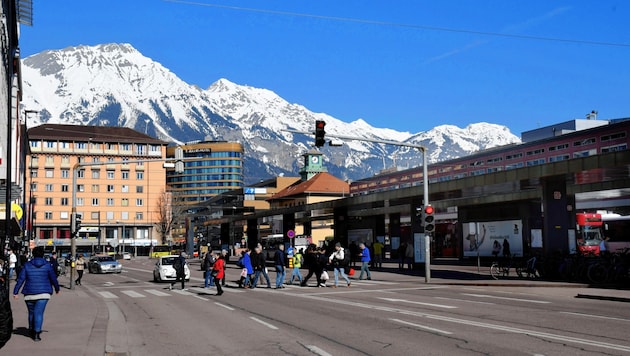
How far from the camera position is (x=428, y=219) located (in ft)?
98.7

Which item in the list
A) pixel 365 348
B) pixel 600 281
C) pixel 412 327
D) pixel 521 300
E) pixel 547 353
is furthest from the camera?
pixel 600 281

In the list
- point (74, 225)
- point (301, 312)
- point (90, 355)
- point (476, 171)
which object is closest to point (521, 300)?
point (301, 312)

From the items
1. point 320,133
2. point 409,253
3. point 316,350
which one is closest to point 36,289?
point 316,350

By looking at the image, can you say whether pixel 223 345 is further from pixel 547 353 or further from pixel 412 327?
pixel 547 353

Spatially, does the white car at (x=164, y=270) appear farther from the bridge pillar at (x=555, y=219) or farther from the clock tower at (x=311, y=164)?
the clock tower at (x=311, y=164)

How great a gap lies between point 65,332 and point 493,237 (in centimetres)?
3375

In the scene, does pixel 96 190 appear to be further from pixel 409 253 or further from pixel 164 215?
pixel 409 253

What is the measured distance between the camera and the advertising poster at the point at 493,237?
136ft

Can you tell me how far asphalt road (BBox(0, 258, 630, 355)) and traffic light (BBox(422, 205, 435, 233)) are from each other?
529cm

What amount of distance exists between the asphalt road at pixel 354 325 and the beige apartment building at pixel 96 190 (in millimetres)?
114307

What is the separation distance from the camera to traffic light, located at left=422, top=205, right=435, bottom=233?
29961 millimetres

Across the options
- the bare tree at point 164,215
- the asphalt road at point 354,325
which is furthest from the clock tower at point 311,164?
the asphalt road at point 354,325

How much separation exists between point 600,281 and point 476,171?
72.4 metres

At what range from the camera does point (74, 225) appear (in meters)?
30.7
